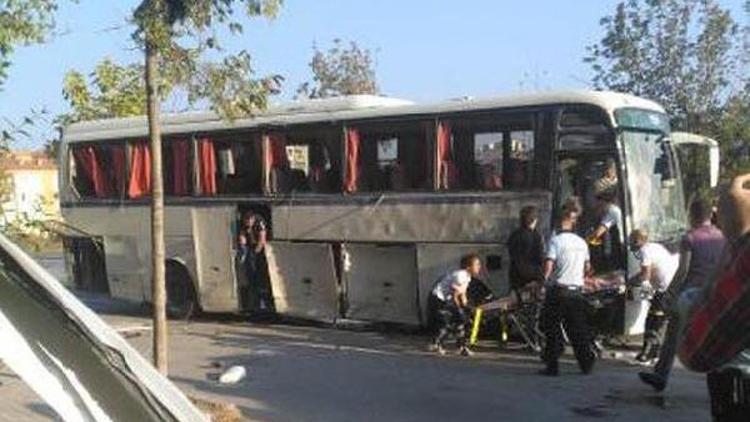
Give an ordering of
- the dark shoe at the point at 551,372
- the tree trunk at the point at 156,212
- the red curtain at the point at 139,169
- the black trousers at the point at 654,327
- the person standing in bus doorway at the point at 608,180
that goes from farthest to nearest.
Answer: the red curtain at the point at 139,169 < the person standing in bus doorway at the point at 608,180 < the black trousers at the point at 654,327 < the dark shoe at the point at 551,372 < the tree trunk at the point at 156,212

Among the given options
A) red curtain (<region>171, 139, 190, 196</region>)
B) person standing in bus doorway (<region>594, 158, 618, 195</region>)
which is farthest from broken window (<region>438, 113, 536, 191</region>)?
red curtain (<region>171, 139, 190, 196</region>)

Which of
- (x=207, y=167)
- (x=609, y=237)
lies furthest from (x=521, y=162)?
(x=207, y=167)

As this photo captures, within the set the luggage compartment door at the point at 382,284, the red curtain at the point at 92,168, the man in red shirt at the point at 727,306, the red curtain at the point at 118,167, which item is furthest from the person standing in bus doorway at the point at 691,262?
the red curtain at the point at 92,168

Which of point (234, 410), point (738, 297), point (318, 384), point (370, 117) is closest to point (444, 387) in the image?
point (318, 384)

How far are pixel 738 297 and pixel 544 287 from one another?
9538 millimetres

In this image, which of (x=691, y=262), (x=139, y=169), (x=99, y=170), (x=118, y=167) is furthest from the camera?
(x=99, y=170)

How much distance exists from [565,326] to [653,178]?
3254 mm

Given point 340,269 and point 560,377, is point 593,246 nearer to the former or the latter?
point 560,377

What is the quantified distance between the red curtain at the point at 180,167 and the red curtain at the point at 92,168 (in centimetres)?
187

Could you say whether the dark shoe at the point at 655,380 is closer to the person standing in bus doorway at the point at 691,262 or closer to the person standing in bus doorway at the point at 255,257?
the person standing in bus doorway at the point at 691,262

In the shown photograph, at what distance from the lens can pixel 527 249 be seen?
44.5ft

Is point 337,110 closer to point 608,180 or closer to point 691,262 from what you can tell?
point 608,180

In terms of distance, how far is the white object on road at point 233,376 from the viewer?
11.7 metres

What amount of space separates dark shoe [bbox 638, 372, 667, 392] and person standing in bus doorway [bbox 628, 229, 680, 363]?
1.86 meters
